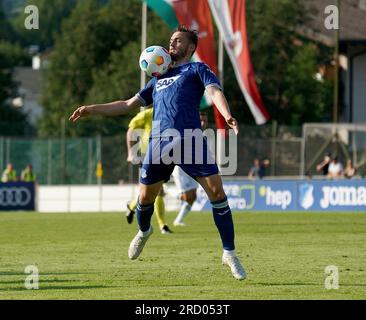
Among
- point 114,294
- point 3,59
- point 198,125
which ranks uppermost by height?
point 3,59

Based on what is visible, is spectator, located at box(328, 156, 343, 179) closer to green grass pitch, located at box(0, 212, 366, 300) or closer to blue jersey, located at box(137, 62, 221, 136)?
green grass pitch, located at box(0, 212, 366, 300)

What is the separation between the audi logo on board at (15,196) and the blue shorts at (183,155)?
1050 inches

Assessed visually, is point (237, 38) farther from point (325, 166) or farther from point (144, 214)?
Result: point (144, 214)

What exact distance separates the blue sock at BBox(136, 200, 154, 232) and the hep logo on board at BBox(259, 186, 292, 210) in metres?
20.6

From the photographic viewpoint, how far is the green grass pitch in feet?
39.2

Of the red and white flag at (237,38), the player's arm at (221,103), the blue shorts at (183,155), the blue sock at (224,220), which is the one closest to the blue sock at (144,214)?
the blue shorts at (183,155)

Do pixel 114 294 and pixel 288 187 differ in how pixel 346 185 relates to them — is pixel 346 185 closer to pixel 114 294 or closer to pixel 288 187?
pixel 288 187

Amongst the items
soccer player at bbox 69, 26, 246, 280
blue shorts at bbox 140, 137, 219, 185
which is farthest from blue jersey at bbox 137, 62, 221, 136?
blue shorts at bbox 140, 137, 219, 185

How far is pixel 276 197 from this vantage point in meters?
34.7

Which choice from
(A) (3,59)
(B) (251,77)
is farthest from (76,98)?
(B) (251,77)

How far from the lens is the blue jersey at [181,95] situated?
13.1 metres

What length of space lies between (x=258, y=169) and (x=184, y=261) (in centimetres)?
3137
